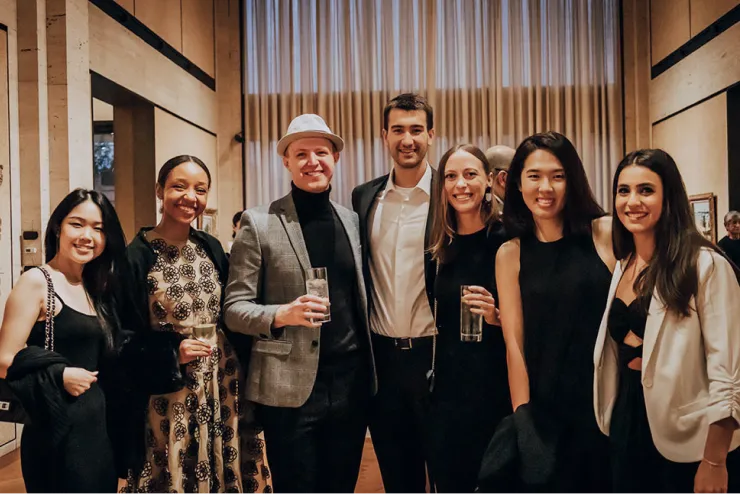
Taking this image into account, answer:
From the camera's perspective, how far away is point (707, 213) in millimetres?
6703

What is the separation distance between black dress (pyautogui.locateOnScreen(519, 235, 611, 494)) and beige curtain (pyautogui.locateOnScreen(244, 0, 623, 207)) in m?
6.68

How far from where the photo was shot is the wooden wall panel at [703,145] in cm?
644

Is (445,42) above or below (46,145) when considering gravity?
above

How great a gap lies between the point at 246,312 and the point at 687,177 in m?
6.60

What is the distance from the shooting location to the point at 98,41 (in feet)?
18.0

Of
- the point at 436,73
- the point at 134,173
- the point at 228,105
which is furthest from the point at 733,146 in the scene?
the point at 228,105

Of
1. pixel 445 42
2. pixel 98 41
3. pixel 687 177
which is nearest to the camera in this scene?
pixel 98 41

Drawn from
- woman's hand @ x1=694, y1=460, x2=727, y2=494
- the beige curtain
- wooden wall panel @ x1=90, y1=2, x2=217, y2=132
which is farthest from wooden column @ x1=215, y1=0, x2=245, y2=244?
woman's hand @ x1=694, y1=460, x2=727, y2=494

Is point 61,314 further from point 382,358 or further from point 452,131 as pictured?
point 452,131

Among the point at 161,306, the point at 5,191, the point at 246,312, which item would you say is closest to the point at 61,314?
the point at 161,306

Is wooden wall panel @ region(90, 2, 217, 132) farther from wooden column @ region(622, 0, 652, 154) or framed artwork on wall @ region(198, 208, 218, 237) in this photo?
wooden column @ region(622, 0, 652, 154)

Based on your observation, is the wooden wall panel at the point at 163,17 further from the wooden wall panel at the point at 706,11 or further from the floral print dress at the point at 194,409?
the wooden wall panel at the point at 706,11

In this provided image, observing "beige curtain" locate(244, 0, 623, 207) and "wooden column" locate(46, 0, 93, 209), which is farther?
"beige curtain" locate(244, 0, 623, 207)

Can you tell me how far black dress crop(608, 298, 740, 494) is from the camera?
1852mm
